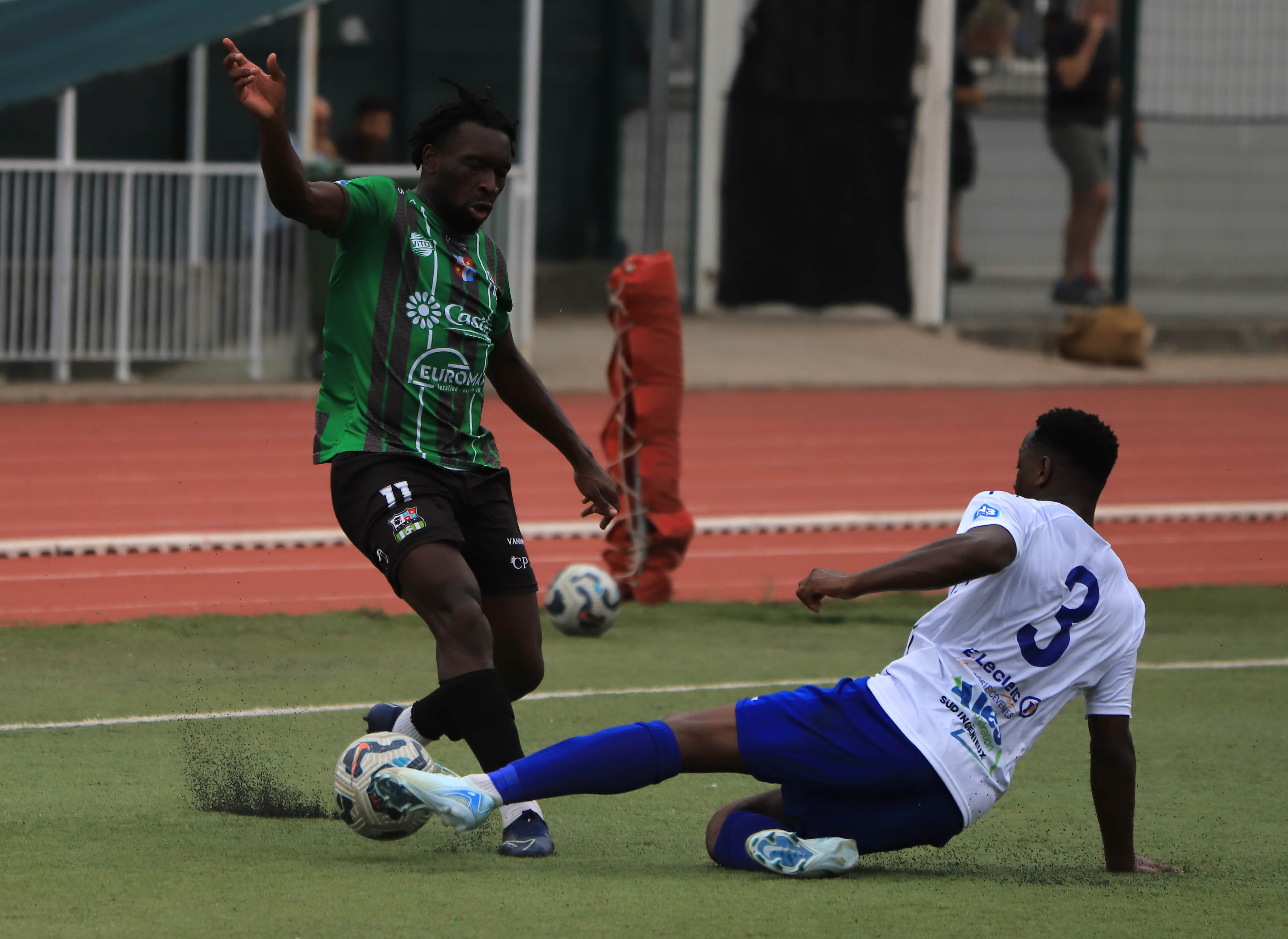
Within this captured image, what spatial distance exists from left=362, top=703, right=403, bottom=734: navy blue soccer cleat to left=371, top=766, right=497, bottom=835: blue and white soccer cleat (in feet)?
2.72

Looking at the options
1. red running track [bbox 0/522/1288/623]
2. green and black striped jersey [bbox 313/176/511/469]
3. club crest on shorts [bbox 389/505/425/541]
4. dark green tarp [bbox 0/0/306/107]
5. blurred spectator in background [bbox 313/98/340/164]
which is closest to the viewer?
club crest on shorts [bbox 389/505/425/541]

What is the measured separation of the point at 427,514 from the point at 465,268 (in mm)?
683

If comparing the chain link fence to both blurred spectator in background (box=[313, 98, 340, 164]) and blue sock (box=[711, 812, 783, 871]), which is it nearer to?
blurred spectator in background (box=[313, 98, 340, 164])

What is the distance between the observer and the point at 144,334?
609 inches

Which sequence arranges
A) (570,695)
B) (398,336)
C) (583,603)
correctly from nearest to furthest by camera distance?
(398,336), (570,695), (583,603)

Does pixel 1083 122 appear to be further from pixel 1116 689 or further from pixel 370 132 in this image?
pixel 1116 689

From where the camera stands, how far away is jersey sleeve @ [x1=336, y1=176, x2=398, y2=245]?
4688 millimetres

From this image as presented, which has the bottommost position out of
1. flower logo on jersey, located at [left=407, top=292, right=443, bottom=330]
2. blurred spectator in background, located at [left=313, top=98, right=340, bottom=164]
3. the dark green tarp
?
flower logo on jersey, located at [left=407, top=292, right=443, bottom=330]

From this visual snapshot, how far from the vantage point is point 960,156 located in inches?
813

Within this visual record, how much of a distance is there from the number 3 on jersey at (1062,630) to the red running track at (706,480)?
493 cm

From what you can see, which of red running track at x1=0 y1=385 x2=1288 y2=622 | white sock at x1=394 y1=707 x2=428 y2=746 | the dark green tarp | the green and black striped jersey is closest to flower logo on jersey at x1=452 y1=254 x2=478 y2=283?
the green and black striped jersey

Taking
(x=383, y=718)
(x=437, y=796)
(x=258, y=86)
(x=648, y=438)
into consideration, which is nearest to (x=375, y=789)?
(x=437, y=796)

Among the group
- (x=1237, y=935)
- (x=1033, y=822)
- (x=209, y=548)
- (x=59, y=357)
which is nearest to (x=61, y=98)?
(x=59, y=357)

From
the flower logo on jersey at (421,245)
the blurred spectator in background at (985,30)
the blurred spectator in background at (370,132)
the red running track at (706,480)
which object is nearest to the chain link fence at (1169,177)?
the blurred spectator in background at (985,30)
